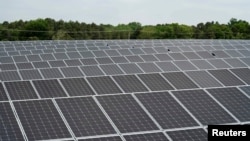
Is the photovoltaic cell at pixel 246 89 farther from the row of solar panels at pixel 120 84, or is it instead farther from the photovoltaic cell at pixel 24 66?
the photovoltaic cell at pixel 24 66

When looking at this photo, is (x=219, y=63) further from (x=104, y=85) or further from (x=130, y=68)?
(x=104, y=85)

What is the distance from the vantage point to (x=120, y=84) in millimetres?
27016

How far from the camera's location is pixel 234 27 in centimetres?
11800

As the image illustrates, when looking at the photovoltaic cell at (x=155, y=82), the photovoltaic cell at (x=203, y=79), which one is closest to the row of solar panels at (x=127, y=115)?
the photovoltaic cell at (x=155, y=82)

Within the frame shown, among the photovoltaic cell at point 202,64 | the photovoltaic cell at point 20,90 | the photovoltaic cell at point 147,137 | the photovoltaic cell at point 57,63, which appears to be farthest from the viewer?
→ the photovoltaic cell at point 57,63

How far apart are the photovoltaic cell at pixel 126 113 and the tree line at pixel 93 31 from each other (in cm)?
8224

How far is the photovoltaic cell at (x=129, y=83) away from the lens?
26125mm

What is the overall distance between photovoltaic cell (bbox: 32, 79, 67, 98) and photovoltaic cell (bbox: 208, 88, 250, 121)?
9048 millimetres

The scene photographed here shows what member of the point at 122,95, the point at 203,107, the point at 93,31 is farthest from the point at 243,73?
the point at 93,31

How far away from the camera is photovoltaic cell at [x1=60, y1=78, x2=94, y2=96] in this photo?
25.1 metres

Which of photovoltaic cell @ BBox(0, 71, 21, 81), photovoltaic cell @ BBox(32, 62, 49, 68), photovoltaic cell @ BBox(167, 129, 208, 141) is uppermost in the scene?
photovoltaic cell @ BBox(0, 71, 21, 81)

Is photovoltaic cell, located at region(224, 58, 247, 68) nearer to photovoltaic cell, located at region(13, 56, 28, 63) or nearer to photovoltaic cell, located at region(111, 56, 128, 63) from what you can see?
photovoltaic cell, located at region(111, 56, 128, 63)

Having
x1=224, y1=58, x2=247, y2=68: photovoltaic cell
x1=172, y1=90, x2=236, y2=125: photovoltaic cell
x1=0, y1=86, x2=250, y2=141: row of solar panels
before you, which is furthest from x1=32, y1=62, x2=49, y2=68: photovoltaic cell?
x1=224, y1=58, x2=247, y2=68: photovoltaic cell

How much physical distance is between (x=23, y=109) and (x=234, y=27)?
103m
